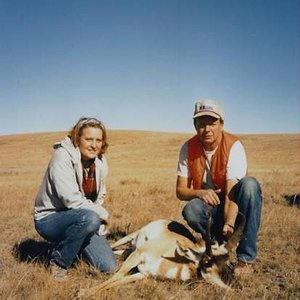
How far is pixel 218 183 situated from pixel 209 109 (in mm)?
1004

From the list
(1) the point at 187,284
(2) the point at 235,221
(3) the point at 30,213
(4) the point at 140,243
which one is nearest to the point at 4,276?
(4) the point at 140,243

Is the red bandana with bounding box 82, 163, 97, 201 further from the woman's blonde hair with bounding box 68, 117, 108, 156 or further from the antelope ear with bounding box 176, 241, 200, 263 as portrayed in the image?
the antelope ear with bounding box 176, 241, 200, 263

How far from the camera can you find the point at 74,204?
5082mm

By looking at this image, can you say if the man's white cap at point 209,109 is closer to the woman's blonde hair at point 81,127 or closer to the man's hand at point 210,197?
the man's hand at point 210,197

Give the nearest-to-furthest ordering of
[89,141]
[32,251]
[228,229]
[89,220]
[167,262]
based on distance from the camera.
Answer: [167,262] → [89,220] → [228,229] → [89,141] → [32,251]

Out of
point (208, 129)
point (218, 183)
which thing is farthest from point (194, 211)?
point (208, 129)

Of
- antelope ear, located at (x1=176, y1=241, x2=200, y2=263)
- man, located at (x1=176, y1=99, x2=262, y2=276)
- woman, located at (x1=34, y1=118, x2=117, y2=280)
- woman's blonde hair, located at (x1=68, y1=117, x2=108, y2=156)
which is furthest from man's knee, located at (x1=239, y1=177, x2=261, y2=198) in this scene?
woman's blonde hair, located at (x1=68, y1=117, x2=108, y2=156)

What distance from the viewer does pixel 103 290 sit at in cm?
445

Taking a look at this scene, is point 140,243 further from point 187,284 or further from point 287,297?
point 287,297

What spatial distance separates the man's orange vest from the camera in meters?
5.46

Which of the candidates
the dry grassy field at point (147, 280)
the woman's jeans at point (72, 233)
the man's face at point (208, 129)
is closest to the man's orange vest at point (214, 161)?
the man's face at point (208, 129)

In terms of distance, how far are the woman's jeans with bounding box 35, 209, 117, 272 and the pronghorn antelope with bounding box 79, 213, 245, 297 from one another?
1.27ft

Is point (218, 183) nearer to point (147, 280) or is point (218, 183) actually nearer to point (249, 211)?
point (249, 211)

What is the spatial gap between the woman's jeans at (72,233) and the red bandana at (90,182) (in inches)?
18.4
